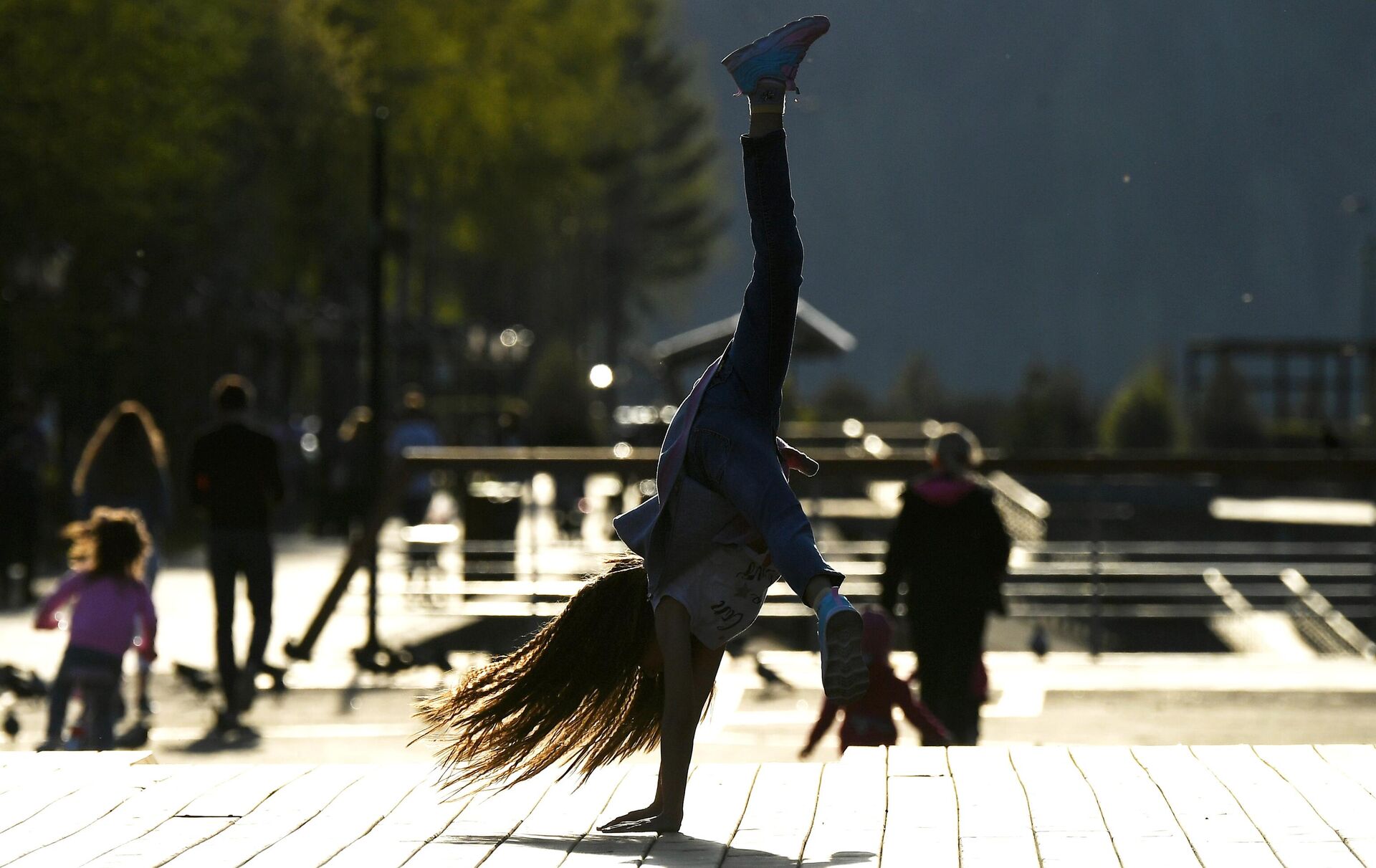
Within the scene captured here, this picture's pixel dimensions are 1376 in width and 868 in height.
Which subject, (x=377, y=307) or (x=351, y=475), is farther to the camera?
(x=351, y=475)

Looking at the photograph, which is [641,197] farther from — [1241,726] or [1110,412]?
[1241,726]

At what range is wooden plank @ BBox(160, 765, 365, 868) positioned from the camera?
5.61 m

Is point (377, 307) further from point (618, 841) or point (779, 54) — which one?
point (779, 54)

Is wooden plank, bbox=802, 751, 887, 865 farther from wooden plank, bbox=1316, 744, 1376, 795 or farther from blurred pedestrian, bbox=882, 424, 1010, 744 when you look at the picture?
blurred pedestrian, bbox=882, 424, 1010, 744

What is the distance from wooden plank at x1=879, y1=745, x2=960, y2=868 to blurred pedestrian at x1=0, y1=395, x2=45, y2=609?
46.2ft

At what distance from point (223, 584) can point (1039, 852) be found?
24.5 feet

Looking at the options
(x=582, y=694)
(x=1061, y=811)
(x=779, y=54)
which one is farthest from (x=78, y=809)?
(x=779, y=54)

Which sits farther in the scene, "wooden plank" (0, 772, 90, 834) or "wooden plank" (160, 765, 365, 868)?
"wooden plank" (0, 772, 90, 834)

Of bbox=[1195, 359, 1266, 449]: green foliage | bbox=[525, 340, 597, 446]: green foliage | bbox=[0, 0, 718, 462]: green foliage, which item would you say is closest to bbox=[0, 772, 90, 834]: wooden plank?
bbox=[0, 0, 718, 462]: green foliage

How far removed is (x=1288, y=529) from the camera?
3488 cm

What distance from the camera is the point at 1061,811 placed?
6051 mm

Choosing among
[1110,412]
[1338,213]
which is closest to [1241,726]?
[1110,412]

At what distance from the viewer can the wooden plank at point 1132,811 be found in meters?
5.43

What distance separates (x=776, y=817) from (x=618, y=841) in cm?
48
